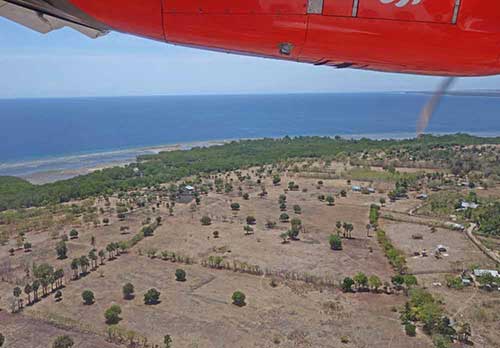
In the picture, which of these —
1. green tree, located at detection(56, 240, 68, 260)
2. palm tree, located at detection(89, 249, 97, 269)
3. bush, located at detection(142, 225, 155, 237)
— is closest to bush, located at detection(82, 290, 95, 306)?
palm tree, located at detection(89, 249, 97, 269)

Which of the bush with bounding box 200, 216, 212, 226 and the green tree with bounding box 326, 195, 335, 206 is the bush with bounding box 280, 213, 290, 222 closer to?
the bush with bounding box 200, 216, 212, 226

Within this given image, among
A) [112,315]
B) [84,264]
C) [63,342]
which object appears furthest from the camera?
[84,264]

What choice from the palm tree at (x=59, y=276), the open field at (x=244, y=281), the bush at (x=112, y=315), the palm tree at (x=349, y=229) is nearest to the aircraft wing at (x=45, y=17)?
the open field at (x=244, y=281)

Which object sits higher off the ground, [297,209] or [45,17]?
[45,17]

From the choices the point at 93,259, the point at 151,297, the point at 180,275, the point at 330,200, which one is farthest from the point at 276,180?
the point at 151,297

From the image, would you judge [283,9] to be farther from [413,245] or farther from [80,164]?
[80,164]

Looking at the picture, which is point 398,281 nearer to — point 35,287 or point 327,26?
point 35,287

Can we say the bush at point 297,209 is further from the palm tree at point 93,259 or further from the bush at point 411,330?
the bush at point 411,330
